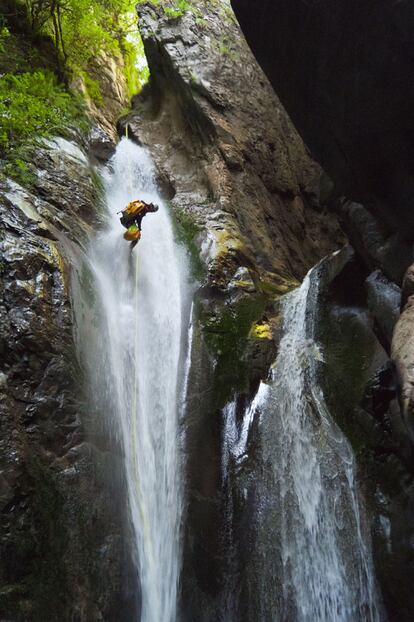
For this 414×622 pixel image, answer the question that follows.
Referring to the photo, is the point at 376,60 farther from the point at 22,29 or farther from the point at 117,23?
the point at 117,23

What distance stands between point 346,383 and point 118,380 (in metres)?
3.48

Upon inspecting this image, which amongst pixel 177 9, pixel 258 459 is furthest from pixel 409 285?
pixel 177 9

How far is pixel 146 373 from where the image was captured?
7848 mm

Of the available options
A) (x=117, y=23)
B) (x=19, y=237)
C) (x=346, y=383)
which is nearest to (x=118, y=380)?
(x=19, y=237)

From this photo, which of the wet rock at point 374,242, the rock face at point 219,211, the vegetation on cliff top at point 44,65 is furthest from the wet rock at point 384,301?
the vegetation on cliff top at point 44,65

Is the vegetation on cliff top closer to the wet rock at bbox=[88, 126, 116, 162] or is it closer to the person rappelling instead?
the wet rock at bbox=[88, 126, 116, 162]

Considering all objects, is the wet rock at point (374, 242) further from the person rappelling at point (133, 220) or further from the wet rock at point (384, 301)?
the person rappelling at point (133, 220)

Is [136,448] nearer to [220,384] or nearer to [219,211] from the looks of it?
[220,384]

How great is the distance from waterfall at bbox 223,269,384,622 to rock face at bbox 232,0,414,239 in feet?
9.59

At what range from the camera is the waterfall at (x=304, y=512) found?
581 cm

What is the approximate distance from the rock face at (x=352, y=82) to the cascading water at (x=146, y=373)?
3.80m

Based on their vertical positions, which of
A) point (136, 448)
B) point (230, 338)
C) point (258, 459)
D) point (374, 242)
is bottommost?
point (258, 459)

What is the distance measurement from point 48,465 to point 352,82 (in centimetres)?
601

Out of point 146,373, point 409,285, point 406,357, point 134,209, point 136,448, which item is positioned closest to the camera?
point 406,357
